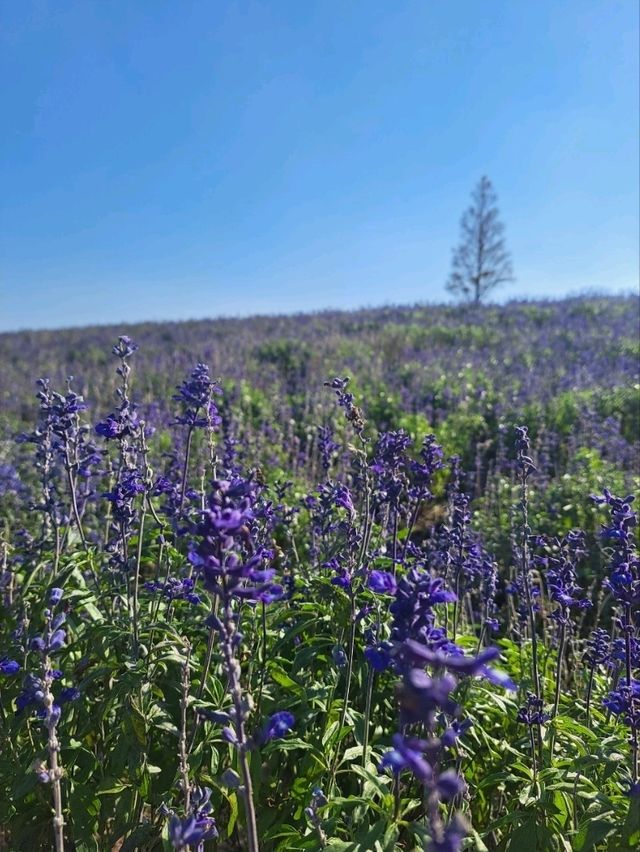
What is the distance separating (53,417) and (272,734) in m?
2.49


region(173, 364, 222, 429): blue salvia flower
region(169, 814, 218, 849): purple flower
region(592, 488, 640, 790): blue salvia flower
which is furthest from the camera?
region(173, 364, 222, 429): blue salvia flower

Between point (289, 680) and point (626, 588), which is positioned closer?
point (626, 588)

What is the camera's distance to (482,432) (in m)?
11.2

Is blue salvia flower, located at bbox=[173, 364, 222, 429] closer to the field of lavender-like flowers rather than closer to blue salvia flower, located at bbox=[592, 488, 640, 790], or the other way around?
the field of lavender-like flowers

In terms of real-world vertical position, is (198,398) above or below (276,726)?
above

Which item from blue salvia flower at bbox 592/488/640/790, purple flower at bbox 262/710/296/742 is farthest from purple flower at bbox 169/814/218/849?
blue salvia flower at bbox 592/488/640/790

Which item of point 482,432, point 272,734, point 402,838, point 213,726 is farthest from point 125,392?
point 482,432

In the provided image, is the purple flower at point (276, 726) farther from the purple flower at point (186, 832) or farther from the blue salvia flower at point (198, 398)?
the blue salvia flower at point (198, 398)

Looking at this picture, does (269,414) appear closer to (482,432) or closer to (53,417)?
(482,432)

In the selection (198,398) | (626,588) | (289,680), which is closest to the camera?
(626,588)

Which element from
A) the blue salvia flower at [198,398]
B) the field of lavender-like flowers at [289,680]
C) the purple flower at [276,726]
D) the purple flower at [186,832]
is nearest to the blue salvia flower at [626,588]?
the field of lavender-like flowers at [289,680]

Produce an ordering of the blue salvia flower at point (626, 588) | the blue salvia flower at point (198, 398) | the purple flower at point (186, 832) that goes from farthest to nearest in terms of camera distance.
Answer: the blue salvia flower at point (198, 398) → the blue salvia flower at point (626, 588) → the purple flower at point (186, 832)

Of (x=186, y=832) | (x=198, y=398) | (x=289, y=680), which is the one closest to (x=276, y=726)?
(x=186, y=832)

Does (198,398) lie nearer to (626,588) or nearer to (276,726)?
(276,726)
